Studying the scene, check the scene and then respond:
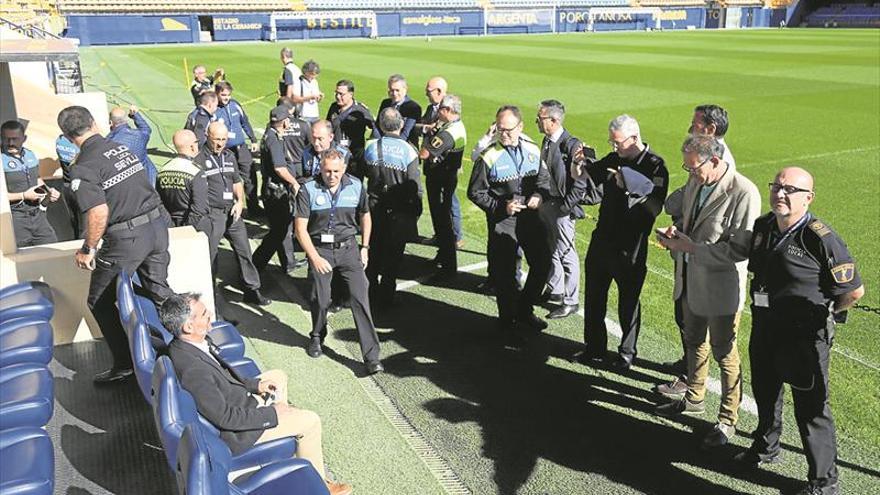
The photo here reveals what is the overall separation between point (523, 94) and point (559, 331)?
15717 mm

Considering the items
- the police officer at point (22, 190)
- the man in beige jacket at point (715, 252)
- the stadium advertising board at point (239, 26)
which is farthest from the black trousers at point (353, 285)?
the stadium advertising board at point (239, 26)

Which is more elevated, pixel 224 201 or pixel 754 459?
pixel 224 201

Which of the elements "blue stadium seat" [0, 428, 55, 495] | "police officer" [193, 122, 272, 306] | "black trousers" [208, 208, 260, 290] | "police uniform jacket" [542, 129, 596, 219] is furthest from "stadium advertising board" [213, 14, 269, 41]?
"blue stadium seat" [0, 428, 55, 495]

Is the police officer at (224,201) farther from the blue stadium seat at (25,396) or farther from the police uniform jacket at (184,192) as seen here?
the blue stadium seat at (25,396)

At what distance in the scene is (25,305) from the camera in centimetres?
522

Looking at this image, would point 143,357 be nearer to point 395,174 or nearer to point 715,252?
point 395,174

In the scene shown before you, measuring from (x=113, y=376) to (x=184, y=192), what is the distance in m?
1.86

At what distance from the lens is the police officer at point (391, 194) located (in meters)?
6.52

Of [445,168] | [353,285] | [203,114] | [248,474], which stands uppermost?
[203,114]

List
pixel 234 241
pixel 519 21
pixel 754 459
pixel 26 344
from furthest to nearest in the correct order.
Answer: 1. pixel 519 21
2. pixel 234 241
3. pixel 26 344
4. pixel 754 459

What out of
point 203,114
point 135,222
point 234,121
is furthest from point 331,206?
point 234,121

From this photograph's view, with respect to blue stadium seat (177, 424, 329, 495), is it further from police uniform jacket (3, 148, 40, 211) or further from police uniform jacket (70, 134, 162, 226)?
police uniform jacket (3, 148, 40, 211)

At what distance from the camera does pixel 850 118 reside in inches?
640

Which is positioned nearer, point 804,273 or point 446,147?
point 804,273
